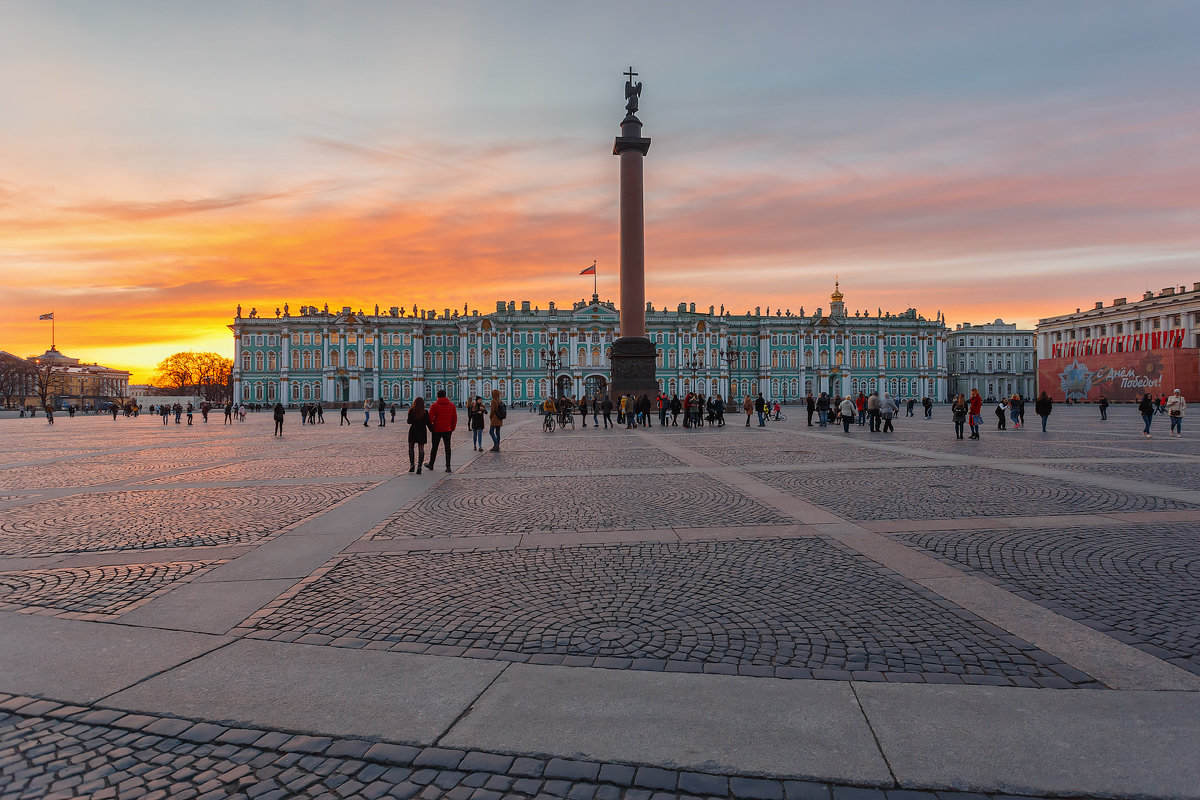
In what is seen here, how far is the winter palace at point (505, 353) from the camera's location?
93.4 meters

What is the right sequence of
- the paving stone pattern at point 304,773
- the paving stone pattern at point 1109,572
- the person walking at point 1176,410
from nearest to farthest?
the paving stone pattern at point 304,773 → the paving stone pattern at point 1109,572 → the person walking at point 1176,410

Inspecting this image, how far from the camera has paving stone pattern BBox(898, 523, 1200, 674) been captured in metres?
4.12

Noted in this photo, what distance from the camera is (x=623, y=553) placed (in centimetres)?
612

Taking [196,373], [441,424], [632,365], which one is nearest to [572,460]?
[441,424]

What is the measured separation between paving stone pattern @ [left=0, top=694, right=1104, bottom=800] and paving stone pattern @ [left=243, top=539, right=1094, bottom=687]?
0.98 meters

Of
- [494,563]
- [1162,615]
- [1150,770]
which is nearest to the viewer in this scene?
[1150,770]

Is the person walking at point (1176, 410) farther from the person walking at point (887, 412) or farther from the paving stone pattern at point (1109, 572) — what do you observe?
the paving stone pattern at point (1109, 572)

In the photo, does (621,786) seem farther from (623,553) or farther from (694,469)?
(694,469)

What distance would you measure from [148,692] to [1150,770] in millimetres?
4424

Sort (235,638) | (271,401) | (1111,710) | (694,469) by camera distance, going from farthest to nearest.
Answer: (271,401)
(694,469)
(235,638)
(1111,710)

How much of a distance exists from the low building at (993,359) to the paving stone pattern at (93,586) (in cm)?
12783

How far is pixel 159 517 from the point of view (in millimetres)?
8062

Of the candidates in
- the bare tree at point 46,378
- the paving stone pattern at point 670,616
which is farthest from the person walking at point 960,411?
the bare tree at point 46,378

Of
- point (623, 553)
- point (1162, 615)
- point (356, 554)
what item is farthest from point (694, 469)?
point (1162, 615)
